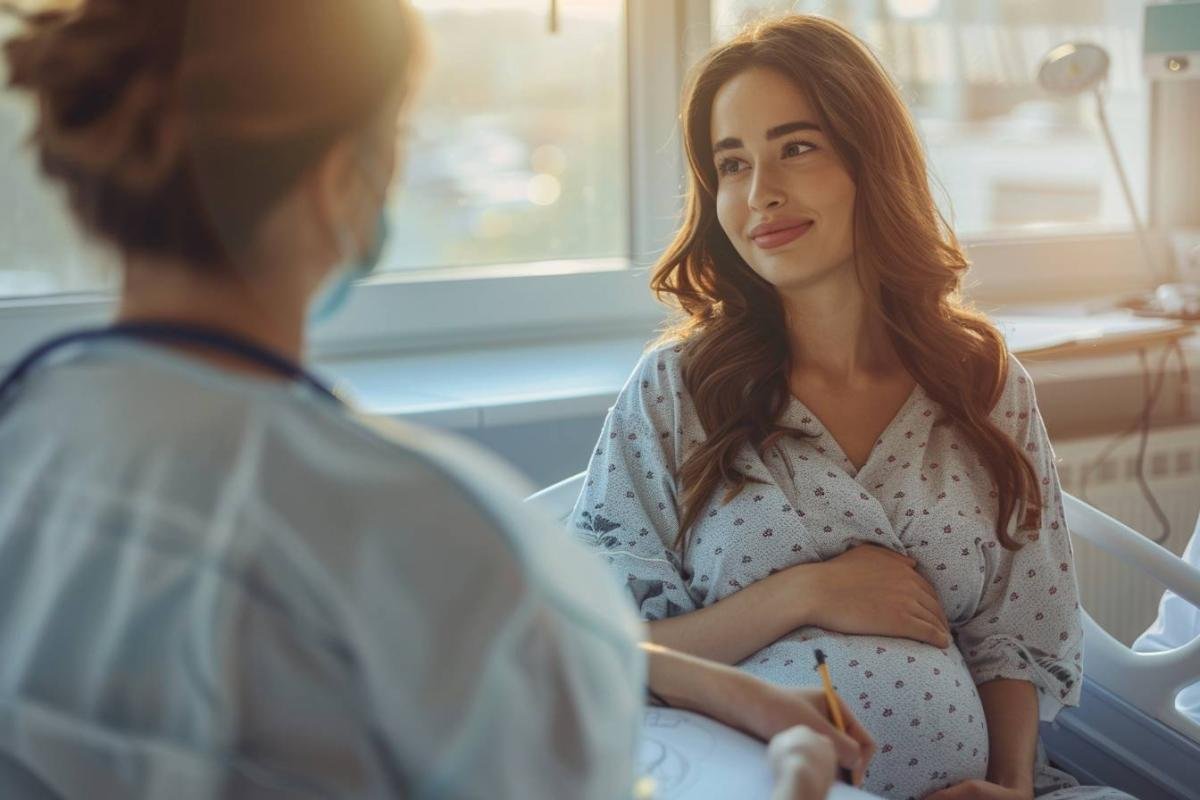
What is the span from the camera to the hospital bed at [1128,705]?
1555mm

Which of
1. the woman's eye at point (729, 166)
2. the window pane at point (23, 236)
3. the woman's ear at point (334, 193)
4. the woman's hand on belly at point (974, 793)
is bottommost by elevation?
the woman's hand on belly at point (974, 793)

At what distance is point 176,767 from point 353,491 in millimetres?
122

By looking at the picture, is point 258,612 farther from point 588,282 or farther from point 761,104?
point 588,282

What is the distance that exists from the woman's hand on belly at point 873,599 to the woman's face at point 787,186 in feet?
1.01

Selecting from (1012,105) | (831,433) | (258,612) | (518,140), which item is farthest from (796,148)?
(1012,105)

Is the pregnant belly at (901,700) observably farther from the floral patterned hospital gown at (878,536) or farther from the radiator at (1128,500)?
the radiator at (1128,500)

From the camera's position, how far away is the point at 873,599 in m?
1.34

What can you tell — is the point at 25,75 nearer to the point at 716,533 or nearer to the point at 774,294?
the point at 716,533

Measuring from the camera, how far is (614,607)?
1.96ft

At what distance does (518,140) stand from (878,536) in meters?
1.15

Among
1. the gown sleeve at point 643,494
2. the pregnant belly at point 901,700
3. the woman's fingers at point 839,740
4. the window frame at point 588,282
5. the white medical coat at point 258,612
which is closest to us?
the white medical coat at point 258,612

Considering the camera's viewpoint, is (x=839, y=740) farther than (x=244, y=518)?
Yes

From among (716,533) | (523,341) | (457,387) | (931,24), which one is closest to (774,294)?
(716,533)

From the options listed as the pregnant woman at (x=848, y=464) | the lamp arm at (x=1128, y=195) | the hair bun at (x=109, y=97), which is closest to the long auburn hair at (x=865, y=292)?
the pregnant woman at (x=848, y=464)
